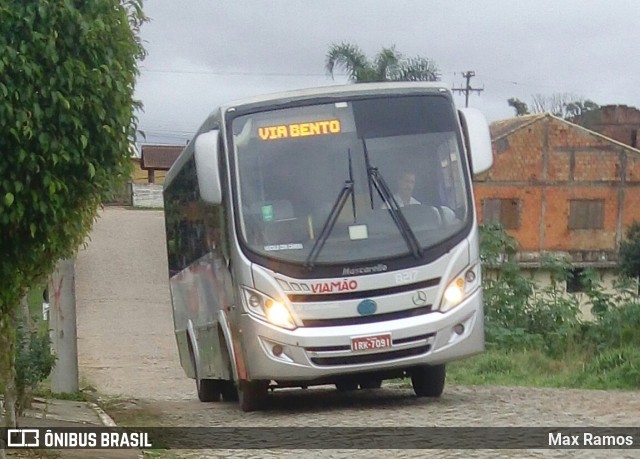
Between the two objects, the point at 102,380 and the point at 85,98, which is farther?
the point at 102,380

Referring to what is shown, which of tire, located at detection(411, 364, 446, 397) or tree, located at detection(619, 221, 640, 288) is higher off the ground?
tire, located at detection(411, 364, 446, 397)

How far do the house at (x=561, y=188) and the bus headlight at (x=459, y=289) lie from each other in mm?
39141

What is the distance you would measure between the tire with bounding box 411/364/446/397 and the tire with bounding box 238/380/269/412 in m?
1.62

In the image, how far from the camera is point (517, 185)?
166 ft

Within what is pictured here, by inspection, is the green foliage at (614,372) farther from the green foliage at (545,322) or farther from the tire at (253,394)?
the tire at (253,394)

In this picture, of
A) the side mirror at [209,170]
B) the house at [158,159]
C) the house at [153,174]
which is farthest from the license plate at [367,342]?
the house at [158,159]

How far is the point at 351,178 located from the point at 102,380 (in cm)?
1353

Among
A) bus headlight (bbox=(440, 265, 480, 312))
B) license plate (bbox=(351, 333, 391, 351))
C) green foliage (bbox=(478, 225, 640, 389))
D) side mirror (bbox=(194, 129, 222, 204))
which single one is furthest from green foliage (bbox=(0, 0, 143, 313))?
green foliage (bbox=(478, 225, 640, 389))

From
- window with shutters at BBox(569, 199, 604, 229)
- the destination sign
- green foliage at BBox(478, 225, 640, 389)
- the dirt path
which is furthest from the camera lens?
window with shutters at BBox(569, 199, 604, 229)

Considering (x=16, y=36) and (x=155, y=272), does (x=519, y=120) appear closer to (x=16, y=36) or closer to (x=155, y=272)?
(x=155, y=272)

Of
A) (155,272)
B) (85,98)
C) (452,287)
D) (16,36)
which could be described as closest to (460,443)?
(452,287)

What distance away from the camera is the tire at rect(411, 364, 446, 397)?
479 inches

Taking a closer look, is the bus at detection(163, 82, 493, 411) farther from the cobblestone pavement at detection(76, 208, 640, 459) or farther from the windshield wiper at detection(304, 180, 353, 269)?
the cobblestone pavement at detection(76, 208, 640, 459)

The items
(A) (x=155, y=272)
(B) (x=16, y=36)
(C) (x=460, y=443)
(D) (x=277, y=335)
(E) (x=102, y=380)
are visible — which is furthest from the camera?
(A) (x=155, y=272)
